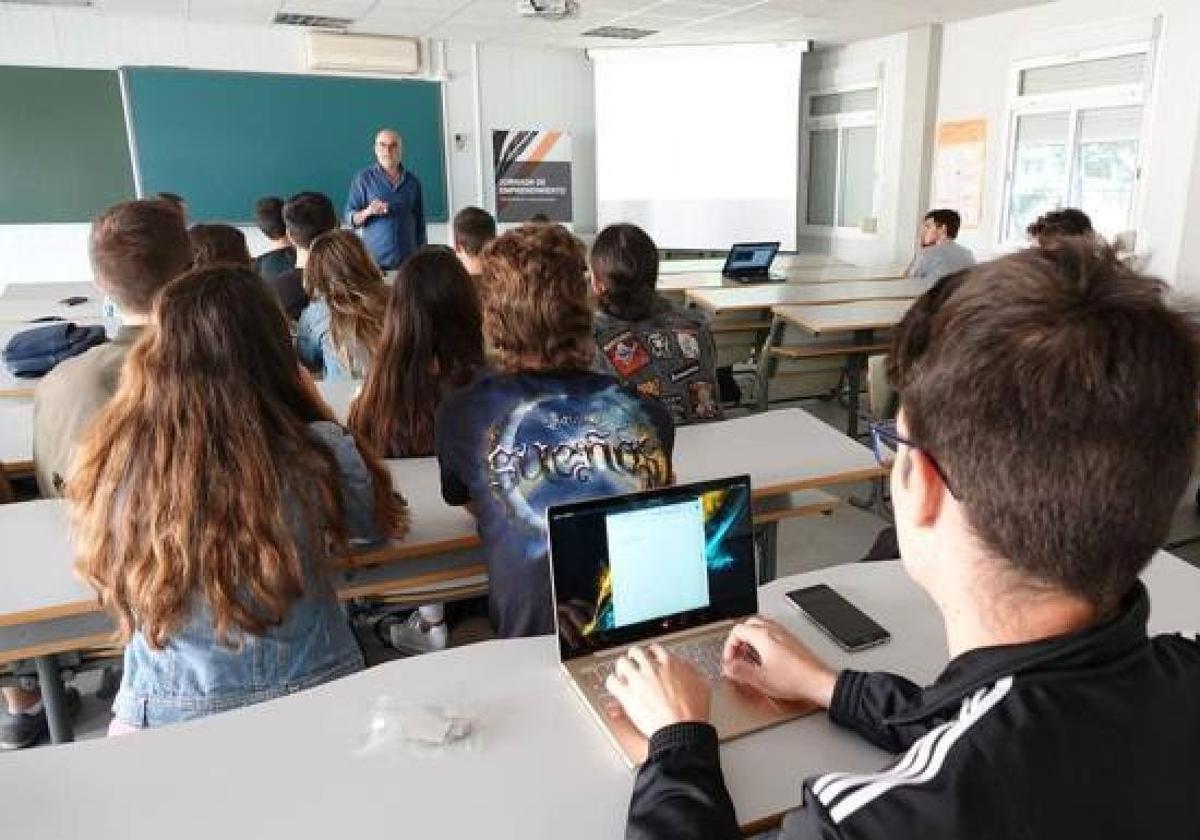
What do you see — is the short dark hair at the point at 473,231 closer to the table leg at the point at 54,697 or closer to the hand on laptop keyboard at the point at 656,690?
the table leg at the point at 54,697

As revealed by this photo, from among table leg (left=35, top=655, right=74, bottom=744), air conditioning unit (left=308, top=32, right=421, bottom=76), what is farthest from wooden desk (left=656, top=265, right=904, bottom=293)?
table leg (left=35, top=655, right=74, bottom=744)

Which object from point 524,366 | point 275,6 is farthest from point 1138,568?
point 275,6

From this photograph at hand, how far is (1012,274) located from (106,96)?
25.9 ft

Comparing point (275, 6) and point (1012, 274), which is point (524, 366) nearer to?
point (1012, 274)

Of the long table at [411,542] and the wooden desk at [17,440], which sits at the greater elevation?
the wooden desk at [17,440]

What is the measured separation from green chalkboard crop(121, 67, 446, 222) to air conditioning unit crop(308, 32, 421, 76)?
0.11 m

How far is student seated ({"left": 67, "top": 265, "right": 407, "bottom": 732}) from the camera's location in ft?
4.17

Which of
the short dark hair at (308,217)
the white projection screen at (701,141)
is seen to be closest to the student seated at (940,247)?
the white projection screen at (701,141)

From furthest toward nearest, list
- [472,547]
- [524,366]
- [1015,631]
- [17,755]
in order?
[472,547] < [524,366] < [17,755] < [1015,631]

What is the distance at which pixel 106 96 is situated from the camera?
6.81 meters

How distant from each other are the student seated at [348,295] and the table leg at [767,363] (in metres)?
2.25

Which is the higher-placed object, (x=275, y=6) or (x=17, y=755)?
(x=275, y=6)

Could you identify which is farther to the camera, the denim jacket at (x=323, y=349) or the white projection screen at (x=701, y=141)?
the white projection screen at (x=701, y=141)

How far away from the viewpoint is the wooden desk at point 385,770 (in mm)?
944
